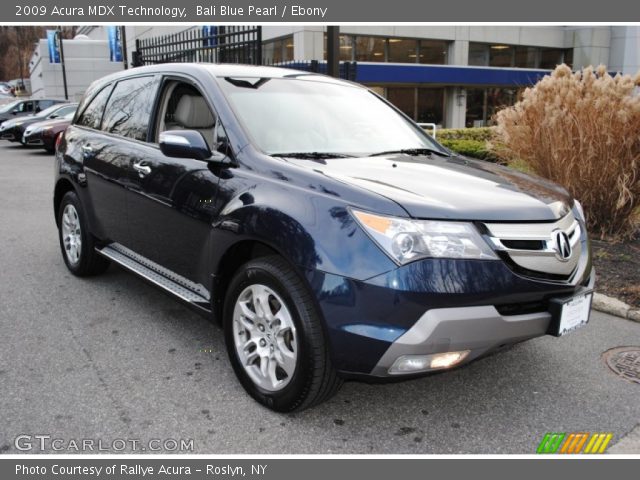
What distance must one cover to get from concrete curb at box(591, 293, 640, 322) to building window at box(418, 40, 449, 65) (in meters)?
28.6

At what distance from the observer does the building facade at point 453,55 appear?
28.8 m

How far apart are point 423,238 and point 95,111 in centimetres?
358

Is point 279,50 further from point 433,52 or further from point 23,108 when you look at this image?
point 23,108

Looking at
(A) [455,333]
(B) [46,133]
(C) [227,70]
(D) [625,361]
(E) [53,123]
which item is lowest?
(D) [625,361]

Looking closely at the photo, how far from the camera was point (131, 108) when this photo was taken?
445 centimetres

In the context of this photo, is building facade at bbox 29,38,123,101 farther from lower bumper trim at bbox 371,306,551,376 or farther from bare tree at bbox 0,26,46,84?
lower bumper trim at bbox 371,306,551,376

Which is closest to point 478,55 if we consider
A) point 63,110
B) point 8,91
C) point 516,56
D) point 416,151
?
point 516,56

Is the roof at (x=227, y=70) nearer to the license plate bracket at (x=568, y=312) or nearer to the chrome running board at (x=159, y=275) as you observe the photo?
the chrome running board at (x=159, y=275)

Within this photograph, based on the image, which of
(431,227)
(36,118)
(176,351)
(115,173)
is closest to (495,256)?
(431,227)

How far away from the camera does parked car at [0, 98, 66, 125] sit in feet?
78.4

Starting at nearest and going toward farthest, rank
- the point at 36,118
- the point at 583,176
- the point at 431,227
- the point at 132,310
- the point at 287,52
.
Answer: the point at 431,227
the point at 132,310
the point at 583,176
the point at 36,118
the point at 287,52

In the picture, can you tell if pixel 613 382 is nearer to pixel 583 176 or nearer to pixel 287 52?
pixel 583 176

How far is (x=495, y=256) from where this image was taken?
2.64 metres
